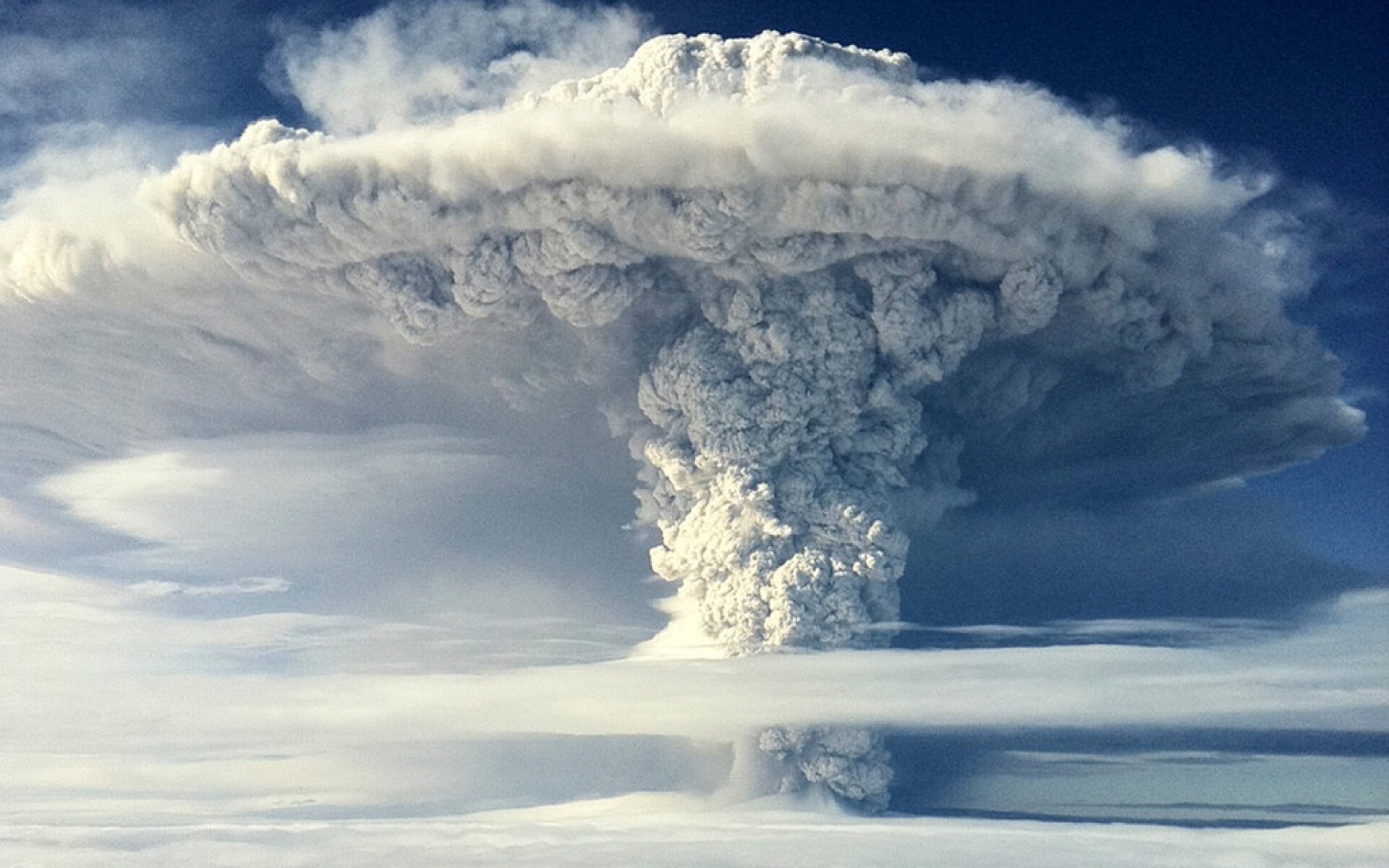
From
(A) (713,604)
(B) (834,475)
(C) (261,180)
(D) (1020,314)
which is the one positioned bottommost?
(A) (713,604)

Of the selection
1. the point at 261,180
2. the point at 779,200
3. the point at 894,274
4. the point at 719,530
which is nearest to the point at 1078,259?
the point at 894,274

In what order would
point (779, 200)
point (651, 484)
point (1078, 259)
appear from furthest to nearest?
point (651, 484) → point (1078, 259) → point (779, 200)

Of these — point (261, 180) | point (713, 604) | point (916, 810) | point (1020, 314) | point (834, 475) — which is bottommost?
point (916, 810)

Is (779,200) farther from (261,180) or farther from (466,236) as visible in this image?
(261,180)

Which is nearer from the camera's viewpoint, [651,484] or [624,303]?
[624,303]

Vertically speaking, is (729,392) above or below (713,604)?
above

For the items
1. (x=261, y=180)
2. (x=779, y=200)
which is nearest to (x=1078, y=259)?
(x=779, y=200)

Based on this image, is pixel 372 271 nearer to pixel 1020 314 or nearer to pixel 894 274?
pixel 894 274

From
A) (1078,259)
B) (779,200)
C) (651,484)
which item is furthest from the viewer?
(651,484)

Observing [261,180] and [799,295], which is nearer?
[261,180]
